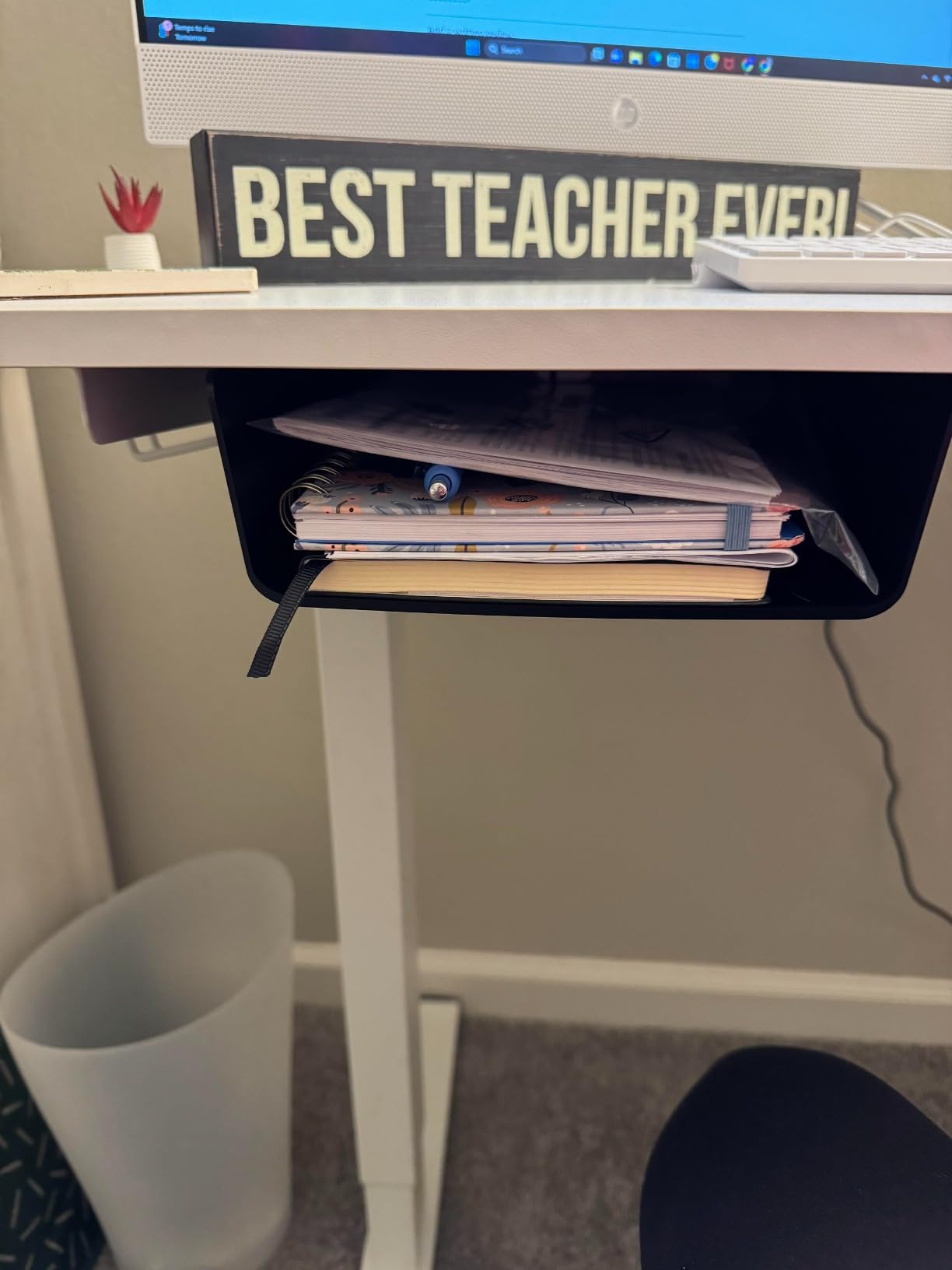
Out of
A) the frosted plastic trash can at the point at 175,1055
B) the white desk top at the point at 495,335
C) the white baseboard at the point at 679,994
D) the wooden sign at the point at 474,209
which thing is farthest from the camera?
the white baseboard at the point at 679,994

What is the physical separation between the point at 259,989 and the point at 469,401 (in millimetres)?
537

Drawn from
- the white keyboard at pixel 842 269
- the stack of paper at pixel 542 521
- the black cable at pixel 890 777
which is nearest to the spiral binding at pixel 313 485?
the stack of paper at pixel 542 521

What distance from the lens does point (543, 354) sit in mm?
346

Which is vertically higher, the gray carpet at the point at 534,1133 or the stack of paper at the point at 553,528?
the stack of paper at the point at 553,528

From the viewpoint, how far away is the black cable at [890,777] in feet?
3.20

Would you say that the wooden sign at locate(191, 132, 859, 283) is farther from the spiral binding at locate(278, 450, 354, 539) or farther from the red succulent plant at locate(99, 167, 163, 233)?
the spiral binding at locate(278, 450, 354, 539)

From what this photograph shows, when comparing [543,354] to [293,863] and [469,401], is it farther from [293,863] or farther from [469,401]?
[293,863]

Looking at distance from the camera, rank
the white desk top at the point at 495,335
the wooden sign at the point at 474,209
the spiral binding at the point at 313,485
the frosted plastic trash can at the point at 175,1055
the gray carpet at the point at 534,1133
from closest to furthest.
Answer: the white desk top at the point at 495,335
the spiral binding at the point at 313,485
the wooden sign at the point at 474,209
the frosted plastic trash can at the point at 175,1055
the gray carpet at the point at 534,1133

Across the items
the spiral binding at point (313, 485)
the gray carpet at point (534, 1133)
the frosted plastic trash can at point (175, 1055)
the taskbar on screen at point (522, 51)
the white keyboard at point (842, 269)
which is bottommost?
the gray carpet at point (534, 1133)

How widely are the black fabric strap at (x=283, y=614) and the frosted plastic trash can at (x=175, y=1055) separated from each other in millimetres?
449

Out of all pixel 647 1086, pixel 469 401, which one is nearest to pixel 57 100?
pixel 469 401

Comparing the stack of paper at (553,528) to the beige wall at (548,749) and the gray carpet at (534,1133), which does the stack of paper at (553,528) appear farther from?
the gray carpet at (534,1133)

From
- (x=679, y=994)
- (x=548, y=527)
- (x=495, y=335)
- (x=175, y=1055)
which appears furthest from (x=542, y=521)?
(x=679, y=994)

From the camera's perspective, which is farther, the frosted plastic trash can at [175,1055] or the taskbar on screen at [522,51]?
the frosted plastic trash can at [175,1055]
